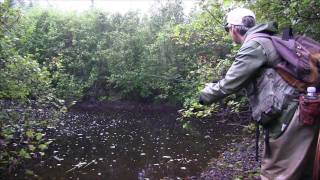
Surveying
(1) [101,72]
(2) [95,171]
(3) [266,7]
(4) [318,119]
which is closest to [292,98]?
(4) [318,119]

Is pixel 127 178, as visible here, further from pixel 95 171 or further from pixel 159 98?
pixel 159 98

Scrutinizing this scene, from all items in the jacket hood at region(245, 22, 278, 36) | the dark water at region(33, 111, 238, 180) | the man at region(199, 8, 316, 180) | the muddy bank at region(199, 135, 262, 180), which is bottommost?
the dark water at region(33, 111, 238, 180)

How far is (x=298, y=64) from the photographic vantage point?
316 cm

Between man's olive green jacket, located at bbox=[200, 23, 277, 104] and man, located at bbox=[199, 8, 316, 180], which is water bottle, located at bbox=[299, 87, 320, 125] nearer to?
man, located at bbox=[199, 8, 316, 180]

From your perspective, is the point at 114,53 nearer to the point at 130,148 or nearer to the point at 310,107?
the point at 130,148

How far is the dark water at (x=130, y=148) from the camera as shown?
10.3m

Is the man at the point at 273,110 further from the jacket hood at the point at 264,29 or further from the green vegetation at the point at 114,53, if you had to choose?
the green vegetation at the point at 114,53

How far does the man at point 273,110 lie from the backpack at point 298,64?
5 cm

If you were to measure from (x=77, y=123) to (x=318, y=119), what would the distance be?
49.8ft

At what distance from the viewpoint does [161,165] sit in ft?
35.9

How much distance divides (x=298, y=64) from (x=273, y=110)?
0.41m

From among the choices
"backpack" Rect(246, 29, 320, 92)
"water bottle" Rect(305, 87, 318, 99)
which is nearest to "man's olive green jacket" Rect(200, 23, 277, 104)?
"backpack" Rect(246, 29, 320, 92)

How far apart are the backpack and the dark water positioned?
655cm

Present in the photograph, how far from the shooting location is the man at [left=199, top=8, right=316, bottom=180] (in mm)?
3184
